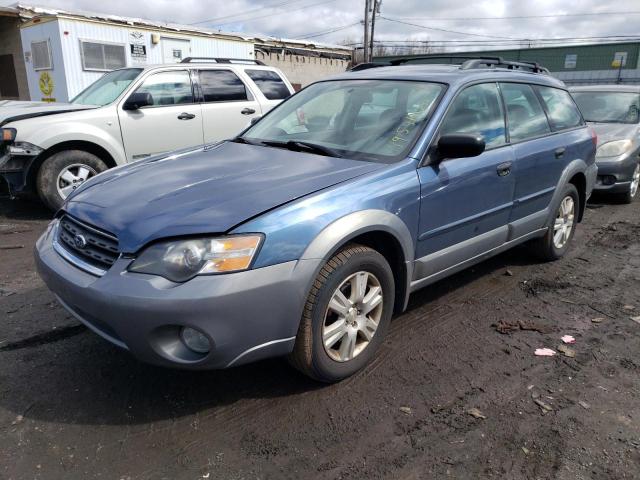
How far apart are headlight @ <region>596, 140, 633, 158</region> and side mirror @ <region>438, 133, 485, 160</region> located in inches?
214

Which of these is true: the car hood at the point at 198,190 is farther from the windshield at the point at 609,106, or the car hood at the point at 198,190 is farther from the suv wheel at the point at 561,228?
the windshield at the point at 609,106

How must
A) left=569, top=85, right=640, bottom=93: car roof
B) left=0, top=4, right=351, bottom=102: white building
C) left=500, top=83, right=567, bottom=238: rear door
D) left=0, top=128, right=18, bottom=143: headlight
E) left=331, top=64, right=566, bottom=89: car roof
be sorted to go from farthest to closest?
left=0, top=4, right=351, bottom=102: white building
left=569, top=85, right=640, bottom=93: car roof
left=0, top=128, right=18, bottom=143: headlight
left=500, top=83, right=567, bottom=238: rear door
left=331, top=64, right=566, bottom=89: car roof

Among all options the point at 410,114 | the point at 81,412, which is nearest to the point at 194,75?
the point at 410,114

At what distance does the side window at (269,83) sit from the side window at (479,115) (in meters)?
4.58

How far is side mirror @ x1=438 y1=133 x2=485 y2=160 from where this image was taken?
3.06 meters

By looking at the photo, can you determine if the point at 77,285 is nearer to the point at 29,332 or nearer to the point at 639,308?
the point at 29,332

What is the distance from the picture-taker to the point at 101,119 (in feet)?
20.5

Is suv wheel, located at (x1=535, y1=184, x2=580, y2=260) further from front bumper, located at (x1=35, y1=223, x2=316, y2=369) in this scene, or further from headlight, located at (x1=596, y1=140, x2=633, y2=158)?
front bumper, located at (x1=35, y1=223, x2=316, y2=369)

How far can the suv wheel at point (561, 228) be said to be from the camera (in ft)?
15.6

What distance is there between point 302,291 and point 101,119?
16.1 ft

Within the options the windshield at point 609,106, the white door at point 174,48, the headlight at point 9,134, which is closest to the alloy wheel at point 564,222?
the windshield at point 609,106

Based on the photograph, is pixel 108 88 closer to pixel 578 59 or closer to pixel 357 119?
pixel 357 119

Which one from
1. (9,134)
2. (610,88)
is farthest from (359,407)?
(610,88)

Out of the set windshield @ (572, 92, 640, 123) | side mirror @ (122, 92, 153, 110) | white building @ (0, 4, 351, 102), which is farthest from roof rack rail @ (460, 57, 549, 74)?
white building @ (0, 4, 351, 102)
